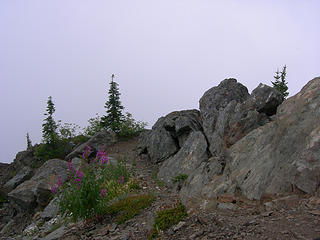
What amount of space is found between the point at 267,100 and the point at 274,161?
487 cm

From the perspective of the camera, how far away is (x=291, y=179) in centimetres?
699

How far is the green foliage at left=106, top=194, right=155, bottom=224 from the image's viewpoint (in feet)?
28.1

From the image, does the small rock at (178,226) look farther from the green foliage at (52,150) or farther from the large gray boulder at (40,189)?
the green foliage at (52,150)

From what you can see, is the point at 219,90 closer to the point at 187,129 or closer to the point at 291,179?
the point at 187,129

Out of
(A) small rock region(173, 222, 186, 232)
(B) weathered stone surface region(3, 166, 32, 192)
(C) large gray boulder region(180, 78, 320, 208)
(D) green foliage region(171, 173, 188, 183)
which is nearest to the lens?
(A) small rock region(173, 222, 186, 232)

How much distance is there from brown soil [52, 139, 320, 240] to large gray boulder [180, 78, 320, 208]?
0.45m

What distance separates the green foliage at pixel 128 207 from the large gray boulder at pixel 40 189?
776 centimetres

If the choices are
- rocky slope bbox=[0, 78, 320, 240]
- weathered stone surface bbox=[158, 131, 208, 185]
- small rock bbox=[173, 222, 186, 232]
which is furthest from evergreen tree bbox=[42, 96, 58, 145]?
small rock bbox=[173, 222, 186, 232]

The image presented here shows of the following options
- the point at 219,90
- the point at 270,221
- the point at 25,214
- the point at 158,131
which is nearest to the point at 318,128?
the point at 270,221

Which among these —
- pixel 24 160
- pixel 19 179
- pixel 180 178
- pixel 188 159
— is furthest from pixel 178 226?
pixel 24 160

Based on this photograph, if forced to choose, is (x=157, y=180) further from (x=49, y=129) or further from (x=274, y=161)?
(x=49, y=129)

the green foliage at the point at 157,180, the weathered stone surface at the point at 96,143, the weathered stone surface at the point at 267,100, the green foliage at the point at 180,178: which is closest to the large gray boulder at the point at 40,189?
the weathered stone surface at the point at 96,143

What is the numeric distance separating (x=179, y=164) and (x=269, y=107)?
15.4 ft

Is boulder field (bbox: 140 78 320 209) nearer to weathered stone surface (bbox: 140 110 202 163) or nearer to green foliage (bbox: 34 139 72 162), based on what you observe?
weathered stone surface (bbox: 140 110 202 163)
